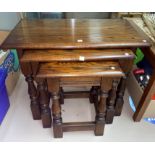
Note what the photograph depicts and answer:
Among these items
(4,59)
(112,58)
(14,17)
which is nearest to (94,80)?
(112,58)

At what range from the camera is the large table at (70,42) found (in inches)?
37.9

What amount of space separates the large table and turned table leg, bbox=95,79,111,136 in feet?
0.50

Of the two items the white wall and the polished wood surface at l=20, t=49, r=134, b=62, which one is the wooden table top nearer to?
the polished wood surface at l=20, t=49, r=134, b=62

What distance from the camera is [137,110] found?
134cm

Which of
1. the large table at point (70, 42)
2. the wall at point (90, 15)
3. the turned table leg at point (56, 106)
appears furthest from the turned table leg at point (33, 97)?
the wall at point (90, 15)

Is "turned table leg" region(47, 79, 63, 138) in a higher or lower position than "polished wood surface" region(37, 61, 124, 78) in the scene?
lower

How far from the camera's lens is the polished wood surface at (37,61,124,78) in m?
0.89

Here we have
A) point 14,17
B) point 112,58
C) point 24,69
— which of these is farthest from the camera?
point 14,17

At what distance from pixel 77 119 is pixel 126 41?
0.75 meters

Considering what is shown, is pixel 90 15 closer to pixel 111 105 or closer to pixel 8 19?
pixel 8 19

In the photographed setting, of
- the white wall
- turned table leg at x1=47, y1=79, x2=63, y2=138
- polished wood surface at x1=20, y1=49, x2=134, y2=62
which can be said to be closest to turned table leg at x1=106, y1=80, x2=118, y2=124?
polished wood surface at x1=20, y1=49, x2=134, y2=62

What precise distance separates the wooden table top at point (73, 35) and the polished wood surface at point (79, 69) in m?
0.10

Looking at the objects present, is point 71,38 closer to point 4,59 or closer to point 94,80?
point 94,80

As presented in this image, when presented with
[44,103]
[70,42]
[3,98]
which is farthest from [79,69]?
[3,98]
